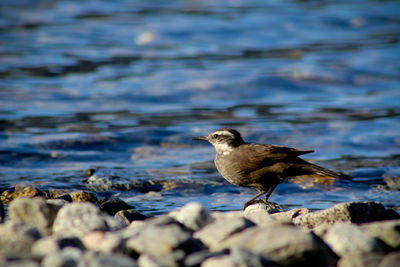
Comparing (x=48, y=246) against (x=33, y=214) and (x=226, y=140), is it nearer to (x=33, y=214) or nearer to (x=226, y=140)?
(x=33, y=214)

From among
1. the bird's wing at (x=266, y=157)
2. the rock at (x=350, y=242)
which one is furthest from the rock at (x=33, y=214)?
the bird's wing at (x=266, y=157)

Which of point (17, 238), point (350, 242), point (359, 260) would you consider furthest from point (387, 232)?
point (17, 238)

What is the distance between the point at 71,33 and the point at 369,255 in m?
18.7

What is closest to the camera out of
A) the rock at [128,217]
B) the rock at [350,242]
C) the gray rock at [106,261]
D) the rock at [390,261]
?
the gray rock at [106,261]

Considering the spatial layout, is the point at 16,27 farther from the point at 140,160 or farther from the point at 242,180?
the point at 242,180

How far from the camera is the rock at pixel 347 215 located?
6.11 metres

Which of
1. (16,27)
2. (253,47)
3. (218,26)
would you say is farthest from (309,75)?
(16,27)

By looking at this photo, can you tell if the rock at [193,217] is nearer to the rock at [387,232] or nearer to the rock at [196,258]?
the rock at [196,258]

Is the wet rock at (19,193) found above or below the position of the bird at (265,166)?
below

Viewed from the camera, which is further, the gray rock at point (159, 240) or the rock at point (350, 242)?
the rock at point (350, 242)

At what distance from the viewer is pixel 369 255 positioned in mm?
4785

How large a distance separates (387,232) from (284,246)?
3.51 feet

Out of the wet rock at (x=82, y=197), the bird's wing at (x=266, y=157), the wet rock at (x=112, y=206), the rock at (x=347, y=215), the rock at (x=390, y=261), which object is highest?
the bird's wing at (x=266, y=157)

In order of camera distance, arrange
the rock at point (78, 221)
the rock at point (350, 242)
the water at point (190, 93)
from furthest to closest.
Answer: the water at point (190, 93)
the rock at point (78, 221)
the rock at point (350, 242)
